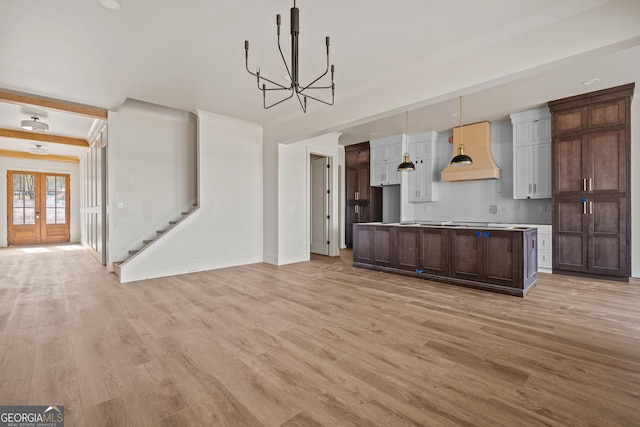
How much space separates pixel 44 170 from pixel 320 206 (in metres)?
9.23

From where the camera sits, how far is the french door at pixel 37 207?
8.96 metres

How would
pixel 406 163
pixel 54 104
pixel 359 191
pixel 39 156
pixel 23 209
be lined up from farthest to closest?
pixel 39 156, pixel 23 209, pixel 359 191, pixel 406 163, pixel 54 104

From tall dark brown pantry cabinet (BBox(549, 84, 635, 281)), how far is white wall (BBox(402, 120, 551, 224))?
77 cm

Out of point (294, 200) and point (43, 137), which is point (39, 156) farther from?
point (294, 200)

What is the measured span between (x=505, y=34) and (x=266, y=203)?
16.2 ft

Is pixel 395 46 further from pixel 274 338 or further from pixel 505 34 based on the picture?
pixel 274 338

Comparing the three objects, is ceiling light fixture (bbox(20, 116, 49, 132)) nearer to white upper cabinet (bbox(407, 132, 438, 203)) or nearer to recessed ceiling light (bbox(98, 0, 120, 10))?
recessed ceiling light (bbox(98, 0, 120, 10))

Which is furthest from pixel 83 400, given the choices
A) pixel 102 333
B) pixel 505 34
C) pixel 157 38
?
pixel 505 34

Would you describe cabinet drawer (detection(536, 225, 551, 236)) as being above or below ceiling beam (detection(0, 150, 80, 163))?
below

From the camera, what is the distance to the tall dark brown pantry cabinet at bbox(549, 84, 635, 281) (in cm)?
461

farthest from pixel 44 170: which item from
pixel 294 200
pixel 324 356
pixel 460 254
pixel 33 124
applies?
pixel 460 254

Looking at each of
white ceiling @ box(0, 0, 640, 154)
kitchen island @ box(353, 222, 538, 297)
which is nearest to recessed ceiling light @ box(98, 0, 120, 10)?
white ceiling @ box(0, 0, 640, 154)

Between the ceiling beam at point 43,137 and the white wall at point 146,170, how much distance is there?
141 inches

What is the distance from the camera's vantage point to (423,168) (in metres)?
7.35
